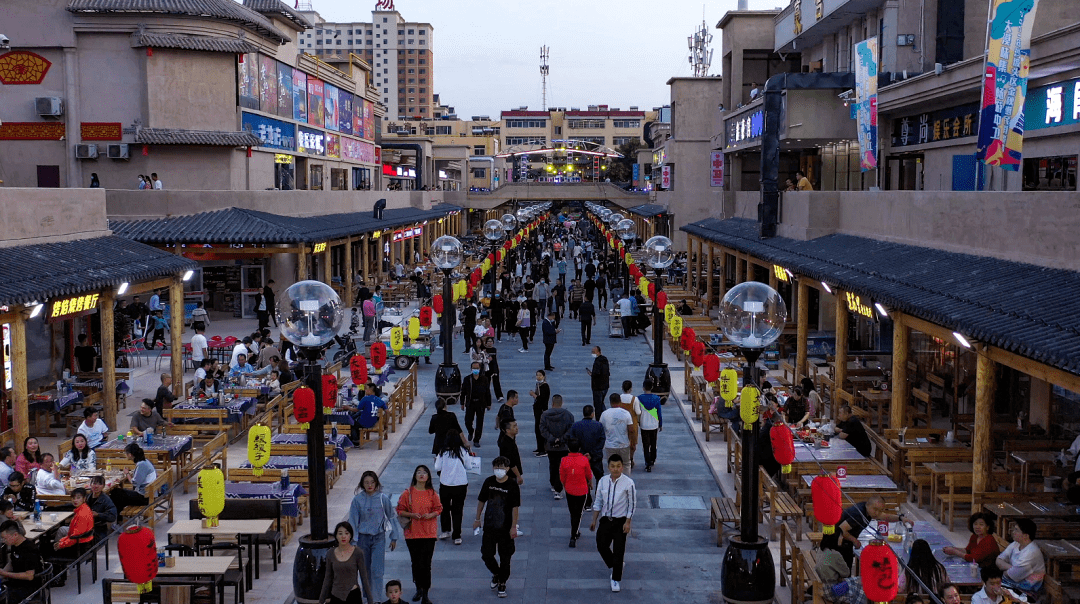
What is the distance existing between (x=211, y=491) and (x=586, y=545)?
430cm

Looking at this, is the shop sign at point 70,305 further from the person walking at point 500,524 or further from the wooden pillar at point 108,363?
the person walking at point 500,524

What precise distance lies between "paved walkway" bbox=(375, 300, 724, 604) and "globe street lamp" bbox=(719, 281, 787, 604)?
62.8 inches

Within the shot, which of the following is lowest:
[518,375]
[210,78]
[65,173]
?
[518,375]

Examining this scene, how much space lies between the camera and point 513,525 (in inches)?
438

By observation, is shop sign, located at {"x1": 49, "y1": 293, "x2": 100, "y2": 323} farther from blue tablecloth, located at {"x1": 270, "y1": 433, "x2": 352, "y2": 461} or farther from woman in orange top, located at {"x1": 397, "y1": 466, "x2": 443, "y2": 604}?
woman in orange top, located at {"x1": 397, "y1": 466, "x2": 443, "y2": 604}

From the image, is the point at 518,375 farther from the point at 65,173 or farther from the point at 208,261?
the point at 65,173

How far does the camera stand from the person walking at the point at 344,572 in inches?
355

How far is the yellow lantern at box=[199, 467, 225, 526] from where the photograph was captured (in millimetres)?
10672

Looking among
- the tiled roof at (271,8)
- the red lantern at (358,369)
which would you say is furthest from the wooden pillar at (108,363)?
the tiled roof at (271,8)

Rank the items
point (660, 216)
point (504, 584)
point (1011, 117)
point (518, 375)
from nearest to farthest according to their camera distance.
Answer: point (504, 584)
point (1011, 117)
point (518, 375)
point (660, 216)

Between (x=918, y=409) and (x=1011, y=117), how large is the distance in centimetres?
615

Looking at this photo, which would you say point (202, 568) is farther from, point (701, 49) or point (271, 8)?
point (701, 49)

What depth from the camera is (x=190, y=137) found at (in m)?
33.1

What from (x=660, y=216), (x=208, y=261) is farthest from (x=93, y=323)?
(x=660, y=216)
